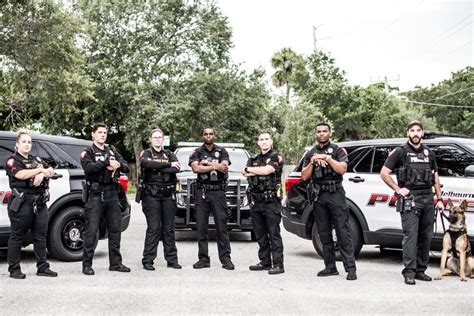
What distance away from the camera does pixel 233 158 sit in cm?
1175

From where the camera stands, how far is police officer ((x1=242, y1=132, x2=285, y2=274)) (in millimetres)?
7672

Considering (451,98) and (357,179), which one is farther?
(451,98)

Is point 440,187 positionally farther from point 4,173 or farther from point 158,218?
point 4,173

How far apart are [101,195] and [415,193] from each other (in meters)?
3.82

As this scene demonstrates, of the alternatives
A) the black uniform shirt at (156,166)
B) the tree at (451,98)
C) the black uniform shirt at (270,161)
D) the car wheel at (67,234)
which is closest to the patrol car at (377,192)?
the black uniform shirt at (270,161)

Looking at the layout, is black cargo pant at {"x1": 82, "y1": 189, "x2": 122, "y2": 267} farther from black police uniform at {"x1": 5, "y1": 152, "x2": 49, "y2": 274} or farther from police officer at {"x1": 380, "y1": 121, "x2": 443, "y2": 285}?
police officer at {"x1": 380, "y1": 121, "x2": 443, "y2": 285}

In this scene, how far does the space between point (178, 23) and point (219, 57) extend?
301cm

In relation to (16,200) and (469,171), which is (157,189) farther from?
(469,171)

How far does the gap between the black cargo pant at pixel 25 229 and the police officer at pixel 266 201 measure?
2.57 m

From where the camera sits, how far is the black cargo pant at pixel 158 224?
7930mm

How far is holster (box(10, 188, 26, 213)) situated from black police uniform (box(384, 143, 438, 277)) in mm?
4380

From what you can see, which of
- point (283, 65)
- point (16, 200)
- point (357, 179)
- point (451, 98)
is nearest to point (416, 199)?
point (357, 179)

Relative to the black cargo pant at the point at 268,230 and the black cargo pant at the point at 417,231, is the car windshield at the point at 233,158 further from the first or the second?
the black cargo pant at the point at 417,231

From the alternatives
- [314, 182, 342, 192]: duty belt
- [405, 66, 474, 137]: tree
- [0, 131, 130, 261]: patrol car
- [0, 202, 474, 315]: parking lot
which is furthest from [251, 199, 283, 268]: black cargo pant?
[405, 66, 474, 137]: tree
